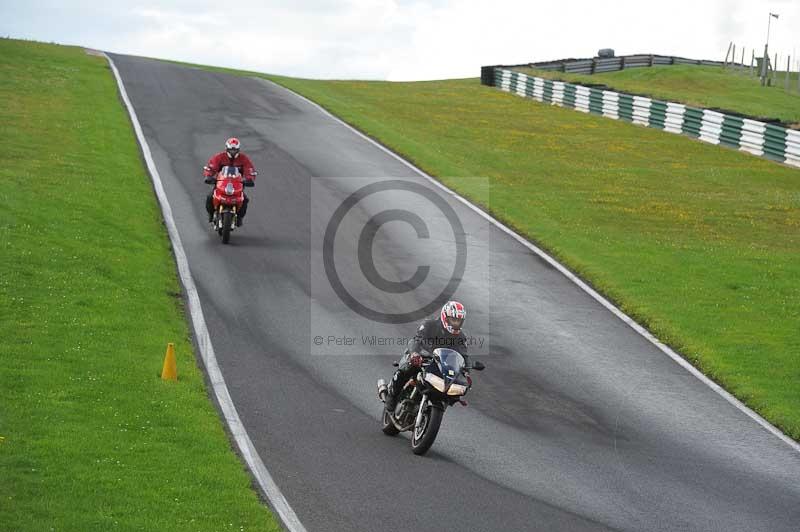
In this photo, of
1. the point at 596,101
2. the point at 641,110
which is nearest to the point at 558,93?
the point at 596,101

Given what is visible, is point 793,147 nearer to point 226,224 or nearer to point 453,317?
point 226,224

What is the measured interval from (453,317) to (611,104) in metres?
41.3

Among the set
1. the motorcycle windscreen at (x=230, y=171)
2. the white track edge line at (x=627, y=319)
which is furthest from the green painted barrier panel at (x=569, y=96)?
the motorcycle windscreen at (x=230, y=171)

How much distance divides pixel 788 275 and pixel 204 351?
1409 centimetres

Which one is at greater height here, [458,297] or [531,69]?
[531,69]

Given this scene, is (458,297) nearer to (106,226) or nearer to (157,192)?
(106,226)

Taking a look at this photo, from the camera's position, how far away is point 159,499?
10922 mm

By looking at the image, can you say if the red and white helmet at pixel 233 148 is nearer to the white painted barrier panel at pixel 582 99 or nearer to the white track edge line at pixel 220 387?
the white track edge line at pixel 220 387

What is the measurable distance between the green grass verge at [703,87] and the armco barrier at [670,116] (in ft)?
8.20

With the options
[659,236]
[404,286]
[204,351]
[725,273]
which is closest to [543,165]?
[659,236]

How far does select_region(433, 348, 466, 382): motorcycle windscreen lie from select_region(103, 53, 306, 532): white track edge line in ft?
8.29

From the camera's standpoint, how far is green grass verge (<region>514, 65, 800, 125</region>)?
55.7 metres

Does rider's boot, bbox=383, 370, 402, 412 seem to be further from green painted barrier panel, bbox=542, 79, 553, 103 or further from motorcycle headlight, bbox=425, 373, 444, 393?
green painted barrier panel, bbox=542, 79, 553, 103

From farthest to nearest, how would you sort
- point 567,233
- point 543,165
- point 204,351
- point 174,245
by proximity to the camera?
point 543,165 < point 567,233 < point 174,245 < point 204,351
